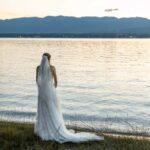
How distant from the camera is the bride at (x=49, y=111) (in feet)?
49.3

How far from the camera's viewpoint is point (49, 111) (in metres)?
15.1

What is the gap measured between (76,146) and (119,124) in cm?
1162

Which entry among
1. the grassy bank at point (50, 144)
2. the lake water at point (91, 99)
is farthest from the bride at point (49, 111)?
the lake water at point (91, 99)

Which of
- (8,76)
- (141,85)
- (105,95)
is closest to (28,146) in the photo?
(105,95)

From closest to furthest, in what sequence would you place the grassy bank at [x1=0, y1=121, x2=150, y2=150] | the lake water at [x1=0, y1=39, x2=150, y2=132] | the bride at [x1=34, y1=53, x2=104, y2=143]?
the grassy bank at [x1=0, y1=121, x2=150, y2=150]
the bride at [x1=34, y1=53, x2=104, y2=143]
the lake water at [x1=0, y1=39, x2=150, y2=132]

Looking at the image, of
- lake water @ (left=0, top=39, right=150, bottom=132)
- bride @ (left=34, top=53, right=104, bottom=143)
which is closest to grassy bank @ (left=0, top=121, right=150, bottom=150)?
bride @ (left=34, top=53, right=104, bottom=143)

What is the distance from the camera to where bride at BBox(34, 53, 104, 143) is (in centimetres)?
1502

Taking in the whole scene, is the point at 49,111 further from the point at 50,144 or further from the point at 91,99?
the point at 91,99

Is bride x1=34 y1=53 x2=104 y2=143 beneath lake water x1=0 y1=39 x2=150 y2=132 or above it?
above

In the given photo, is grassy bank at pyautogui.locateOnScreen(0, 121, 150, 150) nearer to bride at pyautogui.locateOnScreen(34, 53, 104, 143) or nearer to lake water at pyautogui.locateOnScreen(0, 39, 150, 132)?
bride at pyautogui.locateOnScreen(34, 53, 104, 143)

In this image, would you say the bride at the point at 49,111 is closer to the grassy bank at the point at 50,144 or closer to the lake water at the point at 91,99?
the grassy bank at the point at 50,144

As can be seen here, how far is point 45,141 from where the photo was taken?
14.9 metres

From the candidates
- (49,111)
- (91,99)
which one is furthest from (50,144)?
(91,99)

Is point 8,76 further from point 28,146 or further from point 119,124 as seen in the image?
point 28,146
